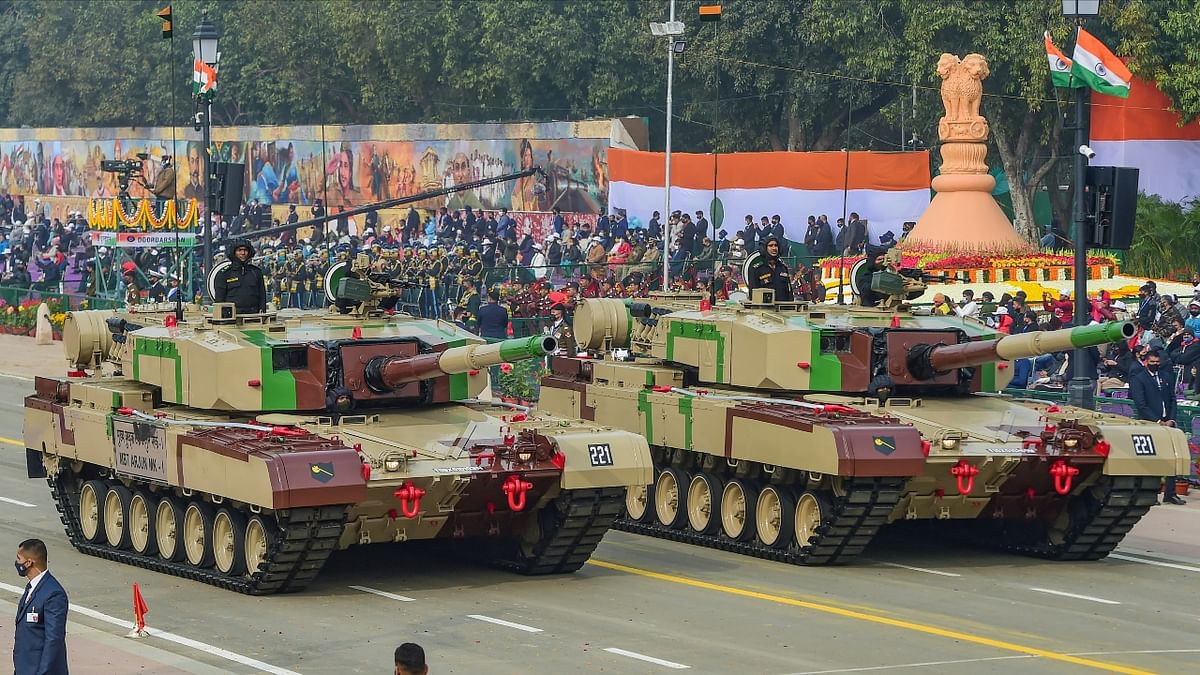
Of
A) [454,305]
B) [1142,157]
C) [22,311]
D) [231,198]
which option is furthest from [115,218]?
[1142,157]

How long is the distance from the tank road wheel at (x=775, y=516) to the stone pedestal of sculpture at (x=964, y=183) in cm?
1879

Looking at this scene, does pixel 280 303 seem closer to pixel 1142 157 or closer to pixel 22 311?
pixel 22 311

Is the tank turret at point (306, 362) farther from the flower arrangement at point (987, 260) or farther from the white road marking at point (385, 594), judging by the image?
the flower arrangement at point (987, 260)

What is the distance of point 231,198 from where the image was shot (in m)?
30.7

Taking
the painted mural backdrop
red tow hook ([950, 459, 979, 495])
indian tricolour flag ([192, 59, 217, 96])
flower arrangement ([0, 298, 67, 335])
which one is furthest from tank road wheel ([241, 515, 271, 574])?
flower arrangement ([0, 298, 67, 335])

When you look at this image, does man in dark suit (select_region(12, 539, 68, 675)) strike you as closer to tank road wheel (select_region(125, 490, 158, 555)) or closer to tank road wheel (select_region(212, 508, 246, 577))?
tank road wheel (select_region(212, 508, 246, 577))

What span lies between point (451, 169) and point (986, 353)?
3739 cm

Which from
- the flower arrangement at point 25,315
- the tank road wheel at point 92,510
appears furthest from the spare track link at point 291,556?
the flower arrangement at point 25,315

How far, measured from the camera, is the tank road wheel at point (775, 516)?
67.4ft

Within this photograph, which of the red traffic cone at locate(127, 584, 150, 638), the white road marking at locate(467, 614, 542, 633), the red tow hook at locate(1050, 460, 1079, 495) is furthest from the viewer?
the red tow hook at locate(1050, 460, 1079, 495)

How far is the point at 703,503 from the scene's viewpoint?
22.2 m

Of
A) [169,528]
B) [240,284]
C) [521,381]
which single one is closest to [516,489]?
[169,528]

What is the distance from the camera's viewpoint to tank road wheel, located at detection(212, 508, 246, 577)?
18656 mm

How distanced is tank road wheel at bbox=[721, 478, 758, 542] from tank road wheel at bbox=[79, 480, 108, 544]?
6.35m
